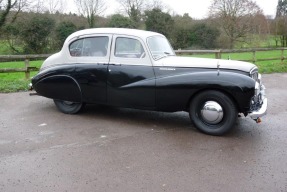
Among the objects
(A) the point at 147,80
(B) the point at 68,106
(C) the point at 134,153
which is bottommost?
(C) the point at 134,153

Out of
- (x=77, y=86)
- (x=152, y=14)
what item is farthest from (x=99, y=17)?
(x=77, y=86)

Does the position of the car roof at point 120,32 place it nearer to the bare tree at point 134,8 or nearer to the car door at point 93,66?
the car door at point 93,66

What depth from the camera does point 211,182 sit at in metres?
3.46

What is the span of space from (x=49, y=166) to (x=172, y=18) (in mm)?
26239

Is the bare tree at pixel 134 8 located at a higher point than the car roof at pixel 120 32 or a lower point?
higher

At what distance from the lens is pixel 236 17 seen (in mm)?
29172

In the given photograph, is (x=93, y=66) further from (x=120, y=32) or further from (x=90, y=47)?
(x=120, y=32)

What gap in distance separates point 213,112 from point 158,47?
5.82ft

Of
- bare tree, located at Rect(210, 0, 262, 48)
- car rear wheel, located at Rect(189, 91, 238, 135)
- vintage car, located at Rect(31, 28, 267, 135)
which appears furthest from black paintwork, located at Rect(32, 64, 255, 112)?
bare tree, located at Rect(210, 0, 262, 48)

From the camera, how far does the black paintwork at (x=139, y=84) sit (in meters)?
4.83

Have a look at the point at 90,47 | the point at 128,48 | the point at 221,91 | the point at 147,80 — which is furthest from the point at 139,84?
the point at 221,91

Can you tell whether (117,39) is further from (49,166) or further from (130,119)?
(49,166)

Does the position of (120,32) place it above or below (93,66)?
above

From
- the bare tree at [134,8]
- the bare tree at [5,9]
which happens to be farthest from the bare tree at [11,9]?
the bare tree at [134,8]
